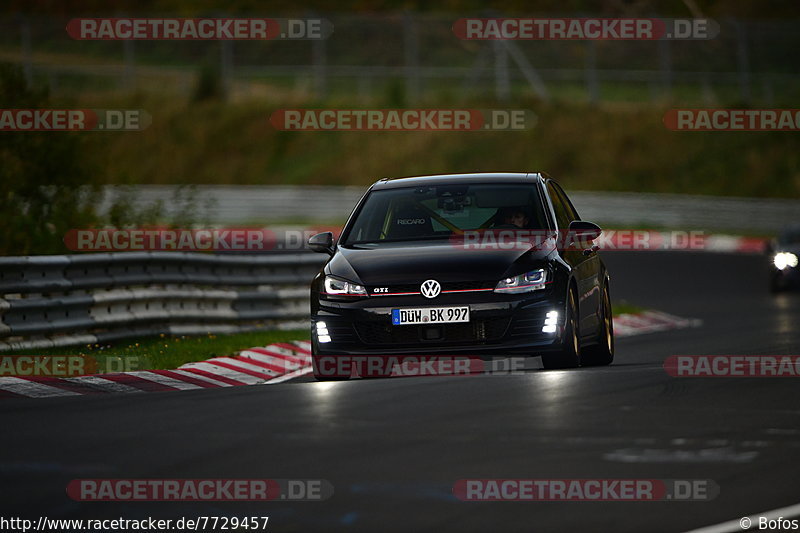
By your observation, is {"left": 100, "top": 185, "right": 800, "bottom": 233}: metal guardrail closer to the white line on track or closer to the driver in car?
the white line on track

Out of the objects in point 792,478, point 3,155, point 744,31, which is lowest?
point 792,478

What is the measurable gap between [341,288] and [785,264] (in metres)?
14.9

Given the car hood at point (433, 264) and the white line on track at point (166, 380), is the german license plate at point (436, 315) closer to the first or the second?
the car hood at point (433, 264)

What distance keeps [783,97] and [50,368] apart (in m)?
38.3

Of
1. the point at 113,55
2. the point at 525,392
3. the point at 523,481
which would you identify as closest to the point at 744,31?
the point at 113,55

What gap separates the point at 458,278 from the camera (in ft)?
37.5

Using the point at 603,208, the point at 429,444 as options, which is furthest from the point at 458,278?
the point at 603,208

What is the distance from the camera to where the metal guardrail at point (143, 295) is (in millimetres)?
14109

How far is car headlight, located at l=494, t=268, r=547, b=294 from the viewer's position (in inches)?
452

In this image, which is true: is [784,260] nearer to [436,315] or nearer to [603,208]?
[436,315]

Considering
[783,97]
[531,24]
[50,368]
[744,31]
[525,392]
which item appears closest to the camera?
[525,392]

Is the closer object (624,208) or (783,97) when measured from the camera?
(624,208)

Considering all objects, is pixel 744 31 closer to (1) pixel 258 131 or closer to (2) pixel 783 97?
(2) pixel 783 97

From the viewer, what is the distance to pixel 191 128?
57562 mm
